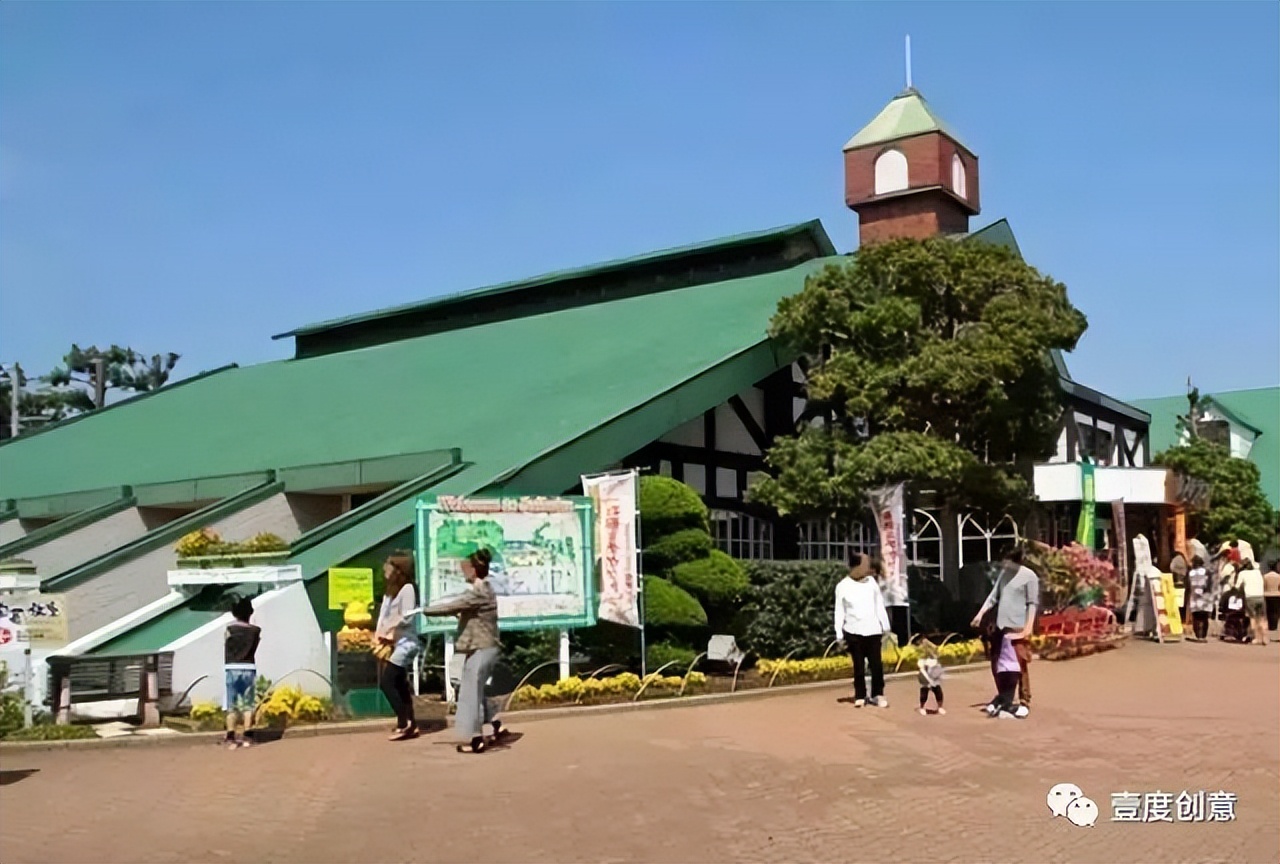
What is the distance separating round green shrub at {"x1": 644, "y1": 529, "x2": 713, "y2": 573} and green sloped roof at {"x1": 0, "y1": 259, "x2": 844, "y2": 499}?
178cm

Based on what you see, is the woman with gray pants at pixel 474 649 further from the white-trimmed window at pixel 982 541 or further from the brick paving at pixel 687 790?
the white-trimmed window at pixel 982 541

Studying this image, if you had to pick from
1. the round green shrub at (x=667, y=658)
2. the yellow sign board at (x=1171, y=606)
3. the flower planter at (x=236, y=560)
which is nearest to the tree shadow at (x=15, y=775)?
the flower planter at (x=236, y=560)

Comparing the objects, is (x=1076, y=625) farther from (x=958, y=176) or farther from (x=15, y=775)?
(x=15, y=775)

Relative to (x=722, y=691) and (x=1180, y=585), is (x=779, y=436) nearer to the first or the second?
(x=722, y=691)

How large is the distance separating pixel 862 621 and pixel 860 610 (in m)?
0.10

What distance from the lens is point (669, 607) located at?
1363 cm

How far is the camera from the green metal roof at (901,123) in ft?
81.7

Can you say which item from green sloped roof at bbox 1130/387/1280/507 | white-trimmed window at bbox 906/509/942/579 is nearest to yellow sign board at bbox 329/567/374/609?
white-trimmed window at bbox 906/509/942/579

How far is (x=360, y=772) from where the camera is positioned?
909 cm

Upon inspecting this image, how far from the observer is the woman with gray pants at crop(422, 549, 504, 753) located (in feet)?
32.0

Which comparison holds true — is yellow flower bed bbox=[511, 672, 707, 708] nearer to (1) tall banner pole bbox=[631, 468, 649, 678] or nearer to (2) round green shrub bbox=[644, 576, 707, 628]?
(1) tall banner pole bbox=[631, 468, 649, 678]

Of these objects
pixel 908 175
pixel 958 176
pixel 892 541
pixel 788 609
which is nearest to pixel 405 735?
pixel 788 609

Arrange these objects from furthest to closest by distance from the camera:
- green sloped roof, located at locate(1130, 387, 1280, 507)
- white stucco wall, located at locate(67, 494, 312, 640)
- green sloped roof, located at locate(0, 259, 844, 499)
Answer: green sloped roof, located at locate(1130, 387, 1280, 507), green sloped roof, located at locate(0, 259, 844, 499), white stucco wall, located at locate(67, 494, 312, 640)

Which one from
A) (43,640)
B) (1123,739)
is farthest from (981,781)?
(43,640)
